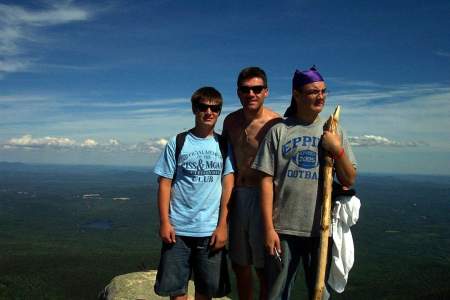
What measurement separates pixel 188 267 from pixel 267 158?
215 centimetres

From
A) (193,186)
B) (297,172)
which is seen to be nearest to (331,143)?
(297,172)

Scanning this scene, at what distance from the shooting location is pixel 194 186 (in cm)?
594

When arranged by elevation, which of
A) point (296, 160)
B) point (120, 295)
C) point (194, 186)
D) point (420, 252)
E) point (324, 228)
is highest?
point (296, 160)

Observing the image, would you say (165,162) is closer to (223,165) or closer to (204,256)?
(223,165)

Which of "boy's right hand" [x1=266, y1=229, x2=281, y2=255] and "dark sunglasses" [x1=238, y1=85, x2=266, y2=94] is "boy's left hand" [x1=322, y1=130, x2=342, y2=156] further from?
"dark sunglasses" [x1=238, y1=85, x2=266, y2=94]

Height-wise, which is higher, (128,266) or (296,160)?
(296,160)

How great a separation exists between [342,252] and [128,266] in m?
89.3

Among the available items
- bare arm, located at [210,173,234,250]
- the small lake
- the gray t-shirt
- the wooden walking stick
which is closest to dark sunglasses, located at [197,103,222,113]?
bare arm, located at [210,173,234,250]

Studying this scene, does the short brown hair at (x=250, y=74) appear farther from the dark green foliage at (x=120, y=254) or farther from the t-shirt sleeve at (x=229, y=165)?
the dark green foliage at (x=120, y=254)

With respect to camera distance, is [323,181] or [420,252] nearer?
[323,181]

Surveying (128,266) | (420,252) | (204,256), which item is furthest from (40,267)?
(420,252)

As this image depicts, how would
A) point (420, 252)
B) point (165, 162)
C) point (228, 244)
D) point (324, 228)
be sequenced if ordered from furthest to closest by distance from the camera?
point (420, 252) → point (228, 244) → point (165, 162) → point (324, 228)

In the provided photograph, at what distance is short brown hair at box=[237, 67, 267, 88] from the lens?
6113 mm

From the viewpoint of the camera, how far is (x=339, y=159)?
16.7 feet
